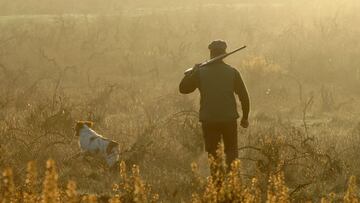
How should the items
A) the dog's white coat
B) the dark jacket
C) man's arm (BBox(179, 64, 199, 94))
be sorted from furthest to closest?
the dog's white coat, man's arm (BBox(179, 64, 199, 94)), the dark jacket

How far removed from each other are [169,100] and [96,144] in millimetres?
4534

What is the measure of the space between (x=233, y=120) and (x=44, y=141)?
142 inches

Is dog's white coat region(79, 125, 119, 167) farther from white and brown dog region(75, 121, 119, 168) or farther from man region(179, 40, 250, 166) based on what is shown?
man region(179, 40, 250, 166)

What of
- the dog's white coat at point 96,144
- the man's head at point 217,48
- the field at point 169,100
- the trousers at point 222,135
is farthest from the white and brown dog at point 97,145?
the man's head at point 217,48

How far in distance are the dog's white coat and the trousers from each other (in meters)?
1.85

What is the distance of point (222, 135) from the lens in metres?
7.10

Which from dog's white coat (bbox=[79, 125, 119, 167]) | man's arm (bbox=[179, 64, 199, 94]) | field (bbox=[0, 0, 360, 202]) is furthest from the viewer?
dog's white coat (bbox=[79, 125, 119, 167])

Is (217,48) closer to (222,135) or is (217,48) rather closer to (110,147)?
(222,135)

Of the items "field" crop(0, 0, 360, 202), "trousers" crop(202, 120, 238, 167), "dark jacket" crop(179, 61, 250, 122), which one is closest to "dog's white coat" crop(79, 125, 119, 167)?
"field" crop(0, 0, 360, 202)

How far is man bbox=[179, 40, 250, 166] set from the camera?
7023 mm

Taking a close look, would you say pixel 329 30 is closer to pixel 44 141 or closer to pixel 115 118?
pixel 115 118

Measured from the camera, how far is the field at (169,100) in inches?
302

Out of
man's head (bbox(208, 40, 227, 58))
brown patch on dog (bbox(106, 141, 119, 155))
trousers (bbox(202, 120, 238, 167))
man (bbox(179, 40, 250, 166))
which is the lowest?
brown patch on dog (bbox(106, 141, 119, 155))

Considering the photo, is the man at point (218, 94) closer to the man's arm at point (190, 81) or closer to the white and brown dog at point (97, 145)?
the man's arm at point (190, 81)
